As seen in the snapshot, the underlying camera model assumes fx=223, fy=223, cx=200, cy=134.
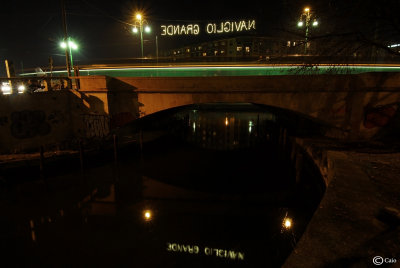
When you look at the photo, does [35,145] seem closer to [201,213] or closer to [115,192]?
[115,192]

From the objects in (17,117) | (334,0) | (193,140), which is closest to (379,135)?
(334,0)

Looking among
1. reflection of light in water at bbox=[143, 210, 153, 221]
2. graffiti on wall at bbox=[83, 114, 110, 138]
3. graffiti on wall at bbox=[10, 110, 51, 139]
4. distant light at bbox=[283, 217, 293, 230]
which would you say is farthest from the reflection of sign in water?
graffiti on wall at bbox=[10, 110, 51, 139]

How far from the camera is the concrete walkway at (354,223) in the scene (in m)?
4.12

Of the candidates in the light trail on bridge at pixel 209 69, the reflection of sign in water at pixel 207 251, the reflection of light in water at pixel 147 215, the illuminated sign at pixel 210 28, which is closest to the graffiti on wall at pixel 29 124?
the light trail on bridge at pixel 209 69

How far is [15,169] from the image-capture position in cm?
1221

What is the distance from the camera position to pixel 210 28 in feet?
105

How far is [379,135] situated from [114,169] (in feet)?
55.7

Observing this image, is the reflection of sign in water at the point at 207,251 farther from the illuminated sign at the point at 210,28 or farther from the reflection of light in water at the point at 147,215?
the illuminated sign at the point at 210,28

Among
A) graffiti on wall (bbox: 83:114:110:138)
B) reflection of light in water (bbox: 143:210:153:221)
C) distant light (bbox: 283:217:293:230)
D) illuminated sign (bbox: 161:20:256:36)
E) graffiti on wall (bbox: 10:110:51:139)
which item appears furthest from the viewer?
illuminated sign (bbox: 161:20:256:36)

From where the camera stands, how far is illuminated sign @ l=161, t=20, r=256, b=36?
31250 millimetres

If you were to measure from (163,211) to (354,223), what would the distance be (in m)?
7.39

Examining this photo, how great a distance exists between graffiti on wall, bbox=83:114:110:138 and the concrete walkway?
13.7m

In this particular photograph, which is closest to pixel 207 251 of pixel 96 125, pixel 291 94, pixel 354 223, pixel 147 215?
pixel 147 215

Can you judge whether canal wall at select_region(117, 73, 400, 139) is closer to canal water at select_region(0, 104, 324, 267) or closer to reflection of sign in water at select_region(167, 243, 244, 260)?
canal water at select_region(0, 104, 324, 267)
